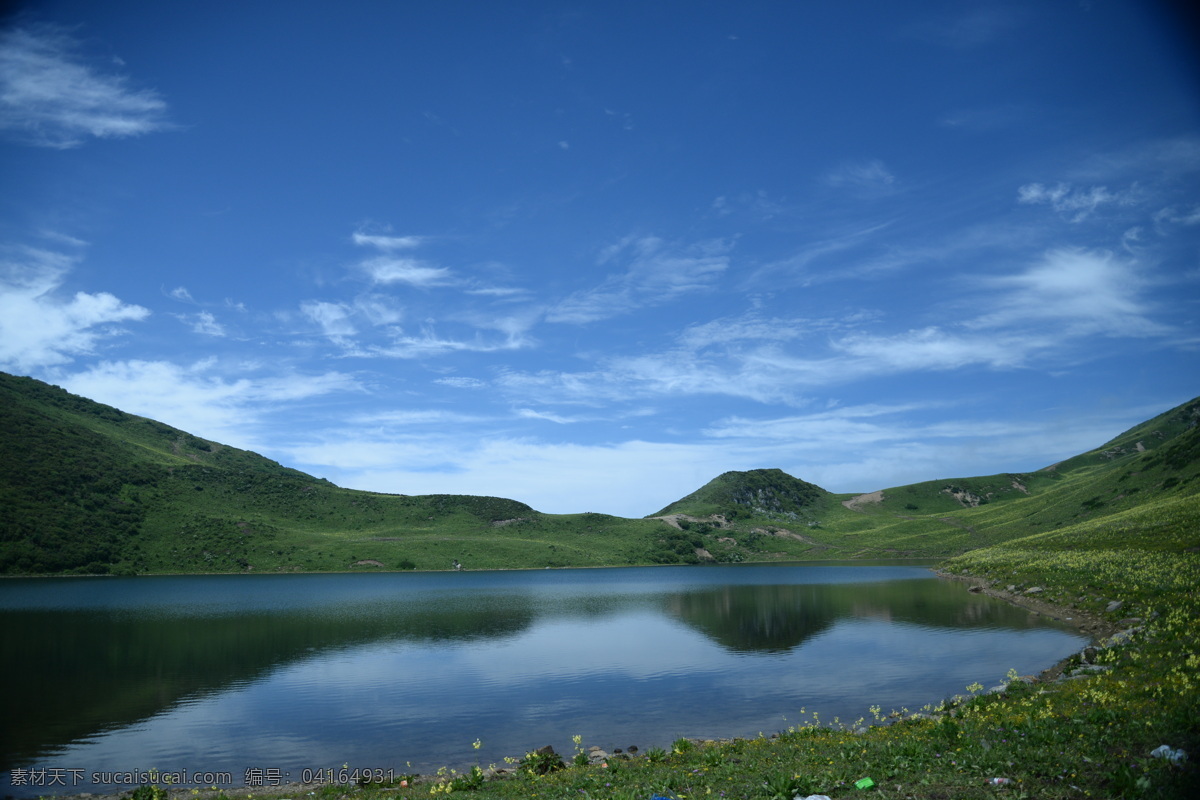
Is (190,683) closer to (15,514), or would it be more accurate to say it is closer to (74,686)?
(74,686)

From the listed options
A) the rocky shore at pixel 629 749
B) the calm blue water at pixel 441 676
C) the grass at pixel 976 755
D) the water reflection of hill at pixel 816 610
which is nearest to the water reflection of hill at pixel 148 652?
the calm blue water at pixel 441 676

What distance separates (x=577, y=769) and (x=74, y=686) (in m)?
41.1

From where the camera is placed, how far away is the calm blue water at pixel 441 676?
1243 inches

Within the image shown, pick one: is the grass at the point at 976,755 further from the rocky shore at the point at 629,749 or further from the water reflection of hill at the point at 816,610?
the water reflection of hill at the point at 816,610

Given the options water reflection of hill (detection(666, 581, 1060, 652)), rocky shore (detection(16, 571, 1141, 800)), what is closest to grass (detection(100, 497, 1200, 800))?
rocky shore (detection(16, 571, 1141, 800))

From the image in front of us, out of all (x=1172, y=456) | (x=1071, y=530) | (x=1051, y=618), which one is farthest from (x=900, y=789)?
(x=1172, y=456)

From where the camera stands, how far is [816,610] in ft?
276

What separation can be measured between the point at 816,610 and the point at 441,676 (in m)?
56.1

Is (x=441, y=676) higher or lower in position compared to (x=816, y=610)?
higher

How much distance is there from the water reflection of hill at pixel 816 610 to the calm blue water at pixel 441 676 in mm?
588

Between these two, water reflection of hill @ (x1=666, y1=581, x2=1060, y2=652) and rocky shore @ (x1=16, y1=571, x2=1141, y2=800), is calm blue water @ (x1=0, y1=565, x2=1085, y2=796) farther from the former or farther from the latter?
rocky shore @ (x1=16, y1=571, x2=1141, y2=800)

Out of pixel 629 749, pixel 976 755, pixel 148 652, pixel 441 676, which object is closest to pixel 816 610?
pixel 441 676

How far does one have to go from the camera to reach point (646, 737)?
105 feet

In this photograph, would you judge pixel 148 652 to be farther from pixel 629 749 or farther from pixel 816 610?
pixel 816 610
